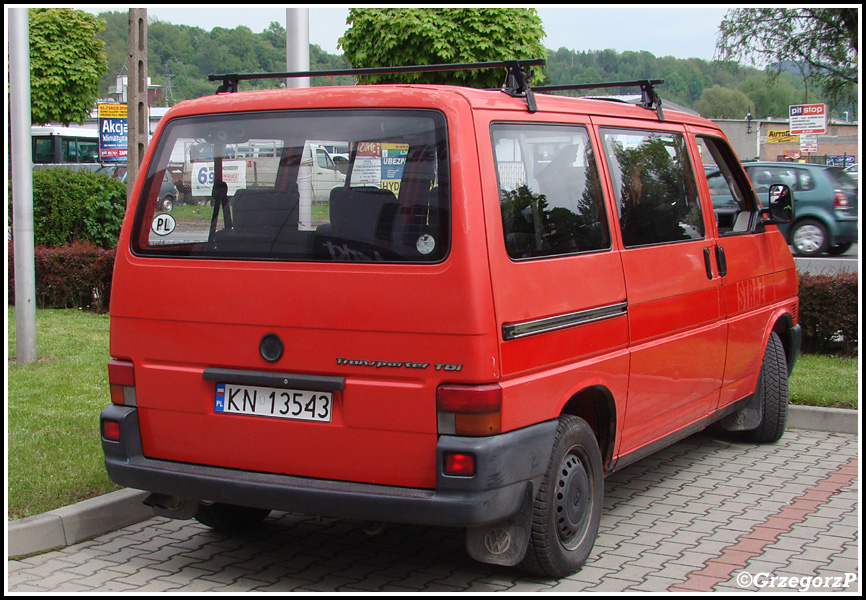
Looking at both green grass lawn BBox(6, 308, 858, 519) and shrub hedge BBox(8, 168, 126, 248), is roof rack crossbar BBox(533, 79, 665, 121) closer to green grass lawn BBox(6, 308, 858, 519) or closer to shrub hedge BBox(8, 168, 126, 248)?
green grass lawn BBox(6, 308, 858, 519)

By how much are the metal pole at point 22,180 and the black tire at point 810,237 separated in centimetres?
1494

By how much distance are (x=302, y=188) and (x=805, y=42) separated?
11967mm

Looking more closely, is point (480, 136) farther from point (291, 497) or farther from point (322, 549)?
point (322, 549)

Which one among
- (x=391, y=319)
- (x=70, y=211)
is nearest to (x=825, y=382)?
(x=391, y=319)

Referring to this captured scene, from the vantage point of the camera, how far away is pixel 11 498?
5.30 m

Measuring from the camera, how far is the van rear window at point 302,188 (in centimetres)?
414

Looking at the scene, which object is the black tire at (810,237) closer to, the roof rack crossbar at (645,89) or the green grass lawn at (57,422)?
the green grass lawn at (57,422)

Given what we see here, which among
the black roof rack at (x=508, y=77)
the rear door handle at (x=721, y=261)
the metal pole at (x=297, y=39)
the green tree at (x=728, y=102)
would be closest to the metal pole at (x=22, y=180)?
the metal pole at (x=297, y=39)

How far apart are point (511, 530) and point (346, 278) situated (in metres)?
1.27

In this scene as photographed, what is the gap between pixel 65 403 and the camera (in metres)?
7.58

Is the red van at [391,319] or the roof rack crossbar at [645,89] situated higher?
the roof rack crossbar at [645,89]

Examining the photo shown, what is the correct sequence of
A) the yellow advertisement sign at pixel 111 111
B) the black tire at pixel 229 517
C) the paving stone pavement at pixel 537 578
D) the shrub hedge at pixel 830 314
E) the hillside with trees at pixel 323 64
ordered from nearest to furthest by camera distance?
the paving stone pavement at pixel 537 578
the black tire at pixel 229 517
the shrub hedge at pixel 830 314
the hillside with trees at pixel 323 64
the yellow advertisement sign at pixel 111 111

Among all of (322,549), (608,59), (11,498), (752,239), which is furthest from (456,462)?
(608,59)

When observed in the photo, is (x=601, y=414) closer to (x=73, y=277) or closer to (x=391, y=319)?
(x=391, y=319)
